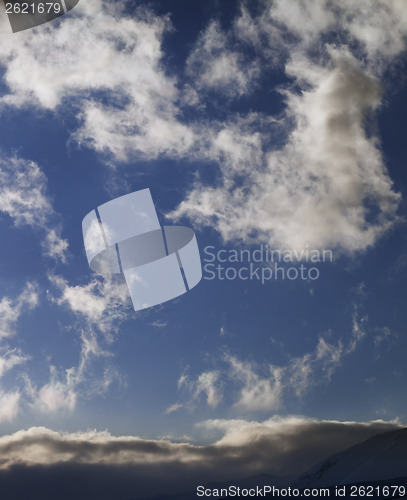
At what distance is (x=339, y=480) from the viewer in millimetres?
192125

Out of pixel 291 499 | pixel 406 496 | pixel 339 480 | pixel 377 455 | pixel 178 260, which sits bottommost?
pixel 339 480

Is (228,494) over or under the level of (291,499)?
over

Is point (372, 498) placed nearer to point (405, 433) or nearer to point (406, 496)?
point (406, 496)

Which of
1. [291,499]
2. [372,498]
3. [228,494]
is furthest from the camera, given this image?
[372,498]

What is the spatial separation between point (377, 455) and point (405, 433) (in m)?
17.3

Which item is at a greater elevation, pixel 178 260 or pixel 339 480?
pixel 178 260

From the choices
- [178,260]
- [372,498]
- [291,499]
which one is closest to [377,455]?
[372,498]

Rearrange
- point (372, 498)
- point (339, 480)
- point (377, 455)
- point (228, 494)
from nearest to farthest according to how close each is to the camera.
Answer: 1. point (228, 494)
2. point (372, 498)
3. point (377, 455)
4. point (339, 480)

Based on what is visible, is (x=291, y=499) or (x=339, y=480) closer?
(x=291, y=499)

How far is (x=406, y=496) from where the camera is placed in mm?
23734

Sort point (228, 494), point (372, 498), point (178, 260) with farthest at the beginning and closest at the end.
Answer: point (372, 498) < point (178, 260) < point (228, 494)

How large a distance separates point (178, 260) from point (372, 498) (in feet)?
344

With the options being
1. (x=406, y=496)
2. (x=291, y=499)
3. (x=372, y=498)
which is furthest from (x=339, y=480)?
(x=406, y=496)

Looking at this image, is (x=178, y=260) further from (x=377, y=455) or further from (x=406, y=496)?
(x=377, y=455)
